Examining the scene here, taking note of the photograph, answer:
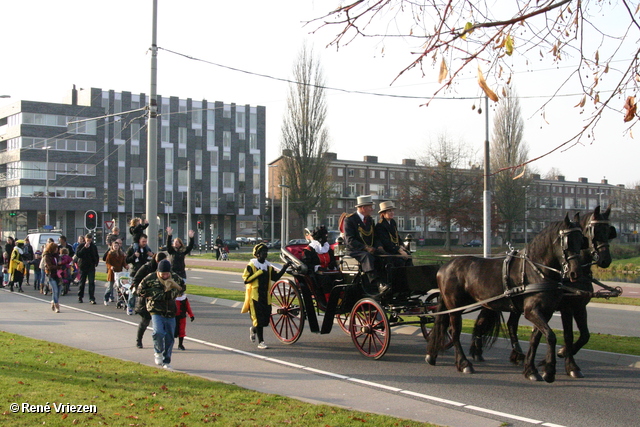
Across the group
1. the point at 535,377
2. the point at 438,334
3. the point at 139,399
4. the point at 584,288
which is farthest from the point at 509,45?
the point at 139,399

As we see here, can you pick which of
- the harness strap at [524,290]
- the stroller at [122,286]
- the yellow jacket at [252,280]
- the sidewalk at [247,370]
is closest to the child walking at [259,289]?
the yellow jacket at [252,280]

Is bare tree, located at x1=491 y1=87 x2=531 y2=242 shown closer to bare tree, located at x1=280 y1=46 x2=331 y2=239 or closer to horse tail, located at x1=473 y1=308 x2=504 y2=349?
bare tree, located at x1=280 y1=46 x2=331 y2=239

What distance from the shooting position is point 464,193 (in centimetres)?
5412

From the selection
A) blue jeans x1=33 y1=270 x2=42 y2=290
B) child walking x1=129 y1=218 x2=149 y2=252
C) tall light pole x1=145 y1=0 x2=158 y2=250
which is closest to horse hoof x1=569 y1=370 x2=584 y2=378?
child walking x1=129 y1=218 x2=149 y2=252

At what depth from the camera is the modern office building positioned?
230 feet

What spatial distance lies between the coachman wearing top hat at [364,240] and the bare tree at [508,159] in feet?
165

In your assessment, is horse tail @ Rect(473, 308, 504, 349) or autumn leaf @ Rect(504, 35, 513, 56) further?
horse tail @ Rect(473, 308, 504, 349)

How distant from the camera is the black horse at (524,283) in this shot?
7887 millimetres

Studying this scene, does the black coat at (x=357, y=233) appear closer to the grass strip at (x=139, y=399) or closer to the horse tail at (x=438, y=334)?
the horse tail at (x=438, y=334)

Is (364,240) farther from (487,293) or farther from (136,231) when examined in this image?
(136,231)

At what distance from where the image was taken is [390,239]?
35.4 ft

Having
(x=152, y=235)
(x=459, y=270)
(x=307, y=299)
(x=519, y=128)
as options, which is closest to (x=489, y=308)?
(x=459, y=270)

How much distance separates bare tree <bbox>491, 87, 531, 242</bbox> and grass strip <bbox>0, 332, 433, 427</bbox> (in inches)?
2121

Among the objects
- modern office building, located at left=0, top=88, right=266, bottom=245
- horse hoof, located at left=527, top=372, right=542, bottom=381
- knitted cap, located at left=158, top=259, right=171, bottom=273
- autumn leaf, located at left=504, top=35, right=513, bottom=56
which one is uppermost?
modern office building, located at left=0, top=88, right=266, bottom=245
